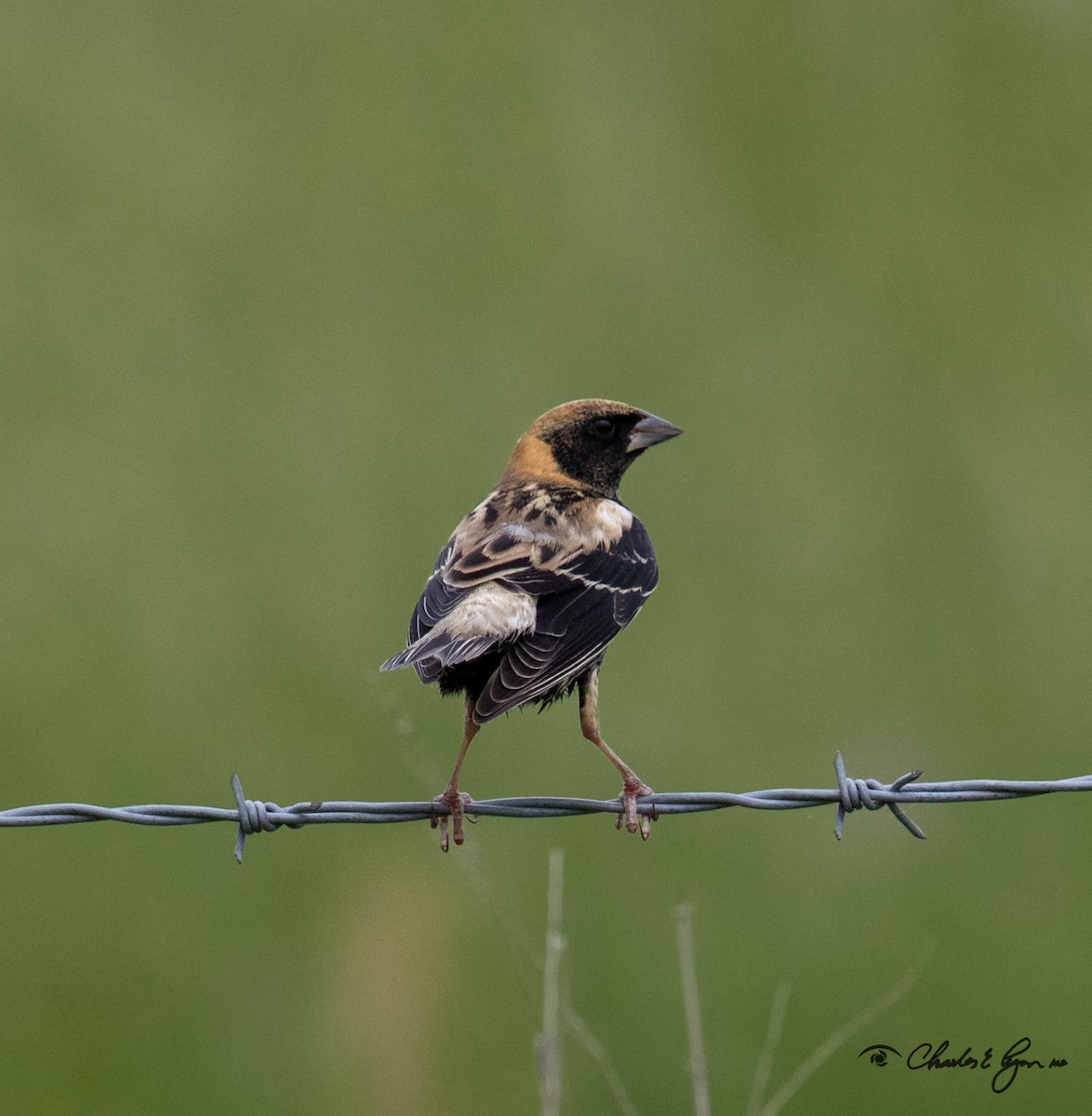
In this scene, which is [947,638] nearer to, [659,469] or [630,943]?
[659,469]

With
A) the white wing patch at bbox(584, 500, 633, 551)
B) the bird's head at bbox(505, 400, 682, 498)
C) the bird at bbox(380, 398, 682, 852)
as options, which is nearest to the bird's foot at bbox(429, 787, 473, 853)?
the bird at bbox(380, 398, 682, 852)

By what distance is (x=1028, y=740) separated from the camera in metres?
6.38

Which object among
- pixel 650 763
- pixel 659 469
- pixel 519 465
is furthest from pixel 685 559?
pixel 519 465

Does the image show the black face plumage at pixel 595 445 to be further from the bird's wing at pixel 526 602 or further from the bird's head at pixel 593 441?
the bird's wing at pixel 526 602

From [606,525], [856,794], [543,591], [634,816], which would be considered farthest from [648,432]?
[856,794]

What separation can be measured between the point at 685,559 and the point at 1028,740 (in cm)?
166

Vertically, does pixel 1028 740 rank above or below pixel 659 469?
below

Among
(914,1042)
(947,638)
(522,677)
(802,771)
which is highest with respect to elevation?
(947,638)

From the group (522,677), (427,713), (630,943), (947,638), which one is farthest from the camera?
(947,638)

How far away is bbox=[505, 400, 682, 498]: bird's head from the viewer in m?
5.28

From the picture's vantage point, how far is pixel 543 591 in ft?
14.3

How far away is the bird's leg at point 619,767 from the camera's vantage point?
433 centimetres

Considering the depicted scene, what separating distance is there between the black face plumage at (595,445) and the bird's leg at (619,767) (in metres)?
0.91
